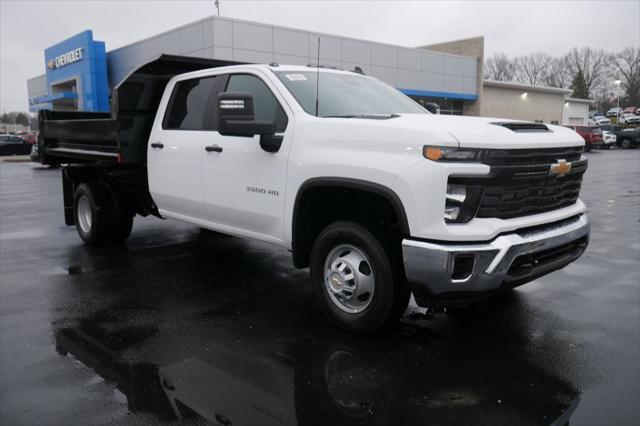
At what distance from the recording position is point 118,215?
742cm

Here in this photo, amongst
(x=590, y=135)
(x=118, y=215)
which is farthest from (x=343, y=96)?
(x=590, y=135)

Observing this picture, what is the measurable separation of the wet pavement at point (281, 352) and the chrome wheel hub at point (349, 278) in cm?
27

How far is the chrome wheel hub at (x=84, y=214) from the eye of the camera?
7523 mm

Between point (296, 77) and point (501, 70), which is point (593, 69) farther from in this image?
point (296, 77)

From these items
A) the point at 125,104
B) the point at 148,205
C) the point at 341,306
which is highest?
the point at 125,104

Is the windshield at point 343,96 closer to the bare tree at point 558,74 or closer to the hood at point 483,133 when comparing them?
the hood at point 483,133

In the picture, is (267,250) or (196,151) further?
(267,250)

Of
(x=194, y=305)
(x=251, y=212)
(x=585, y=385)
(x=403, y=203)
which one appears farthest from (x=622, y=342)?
(x=194, y=305)

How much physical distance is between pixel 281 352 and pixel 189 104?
3099 millimetres

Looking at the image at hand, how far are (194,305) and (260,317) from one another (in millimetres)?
718

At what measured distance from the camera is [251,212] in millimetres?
5031

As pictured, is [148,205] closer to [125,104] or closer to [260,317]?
[125,104]

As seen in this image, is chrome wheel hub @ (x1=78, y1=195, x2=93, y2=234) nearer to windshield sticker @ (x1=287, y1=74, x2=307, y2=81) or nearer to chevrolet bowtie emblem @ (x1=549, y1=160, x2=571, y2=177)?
windshield sticker @ (x1=287, y1=74, x2=307, y2=81)

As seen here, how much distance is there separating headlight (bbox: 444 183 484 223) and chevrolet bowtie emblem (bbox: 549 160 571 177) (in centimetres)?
74
